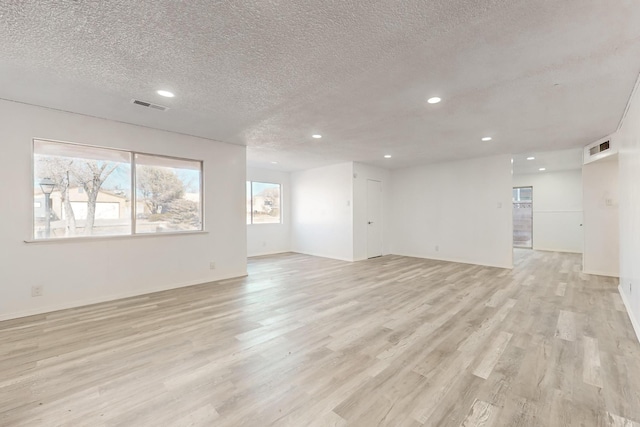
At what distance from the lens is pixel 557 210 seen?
8148 millimetres

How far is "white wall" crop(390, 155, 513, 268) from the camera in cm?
596

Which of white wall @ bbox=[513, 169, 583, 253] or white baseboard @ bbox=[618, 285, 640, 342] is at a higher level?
white wall @ bbox=[513, 169, 583, 253]

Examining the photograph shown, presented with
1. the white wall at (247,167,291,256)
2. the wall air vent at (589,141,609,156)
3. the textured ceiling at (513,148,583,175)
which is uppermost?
the textured ceiling at (513,148,583,175)

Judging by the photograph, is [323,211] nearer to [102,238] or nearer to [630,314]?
[102,238]

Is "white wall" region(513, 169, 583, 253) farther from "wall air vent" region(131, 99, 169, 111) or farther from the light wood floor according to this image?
"wall air vent" region(131, 99, 169, 111)

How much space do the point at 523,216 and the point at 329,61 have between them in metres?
9.45

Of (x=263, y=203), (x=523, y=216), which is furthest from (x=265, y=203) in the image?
(x=523, y=216)

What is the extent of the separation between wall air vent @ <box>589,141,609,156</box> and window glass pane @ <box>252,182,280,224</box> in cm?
701

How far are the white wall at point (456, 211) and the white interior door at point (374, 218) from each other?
566 millimetres

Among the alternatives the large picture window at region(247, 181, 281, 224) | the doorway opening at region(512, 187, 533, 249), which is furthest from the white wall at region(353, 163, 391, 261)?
the doorway opening at region(512, 187, 533, 249)

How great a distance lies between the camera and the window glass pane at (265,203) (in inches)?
307

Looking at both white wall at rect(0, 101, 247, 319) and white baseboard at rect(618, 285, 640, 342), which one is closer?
white baseboard at rect(618, 285, 640, 342)

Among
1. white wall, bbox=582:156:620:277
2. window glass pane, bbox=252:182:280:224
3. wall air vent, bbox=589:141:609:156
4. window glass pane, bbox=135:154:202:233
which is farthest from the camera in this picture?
window glass pane, bbox=252:182:280:224

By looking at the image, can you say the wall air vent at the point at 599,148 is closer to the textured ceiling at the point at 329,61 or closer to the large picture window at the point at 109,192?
the textured ceiling at the point at 329,61
